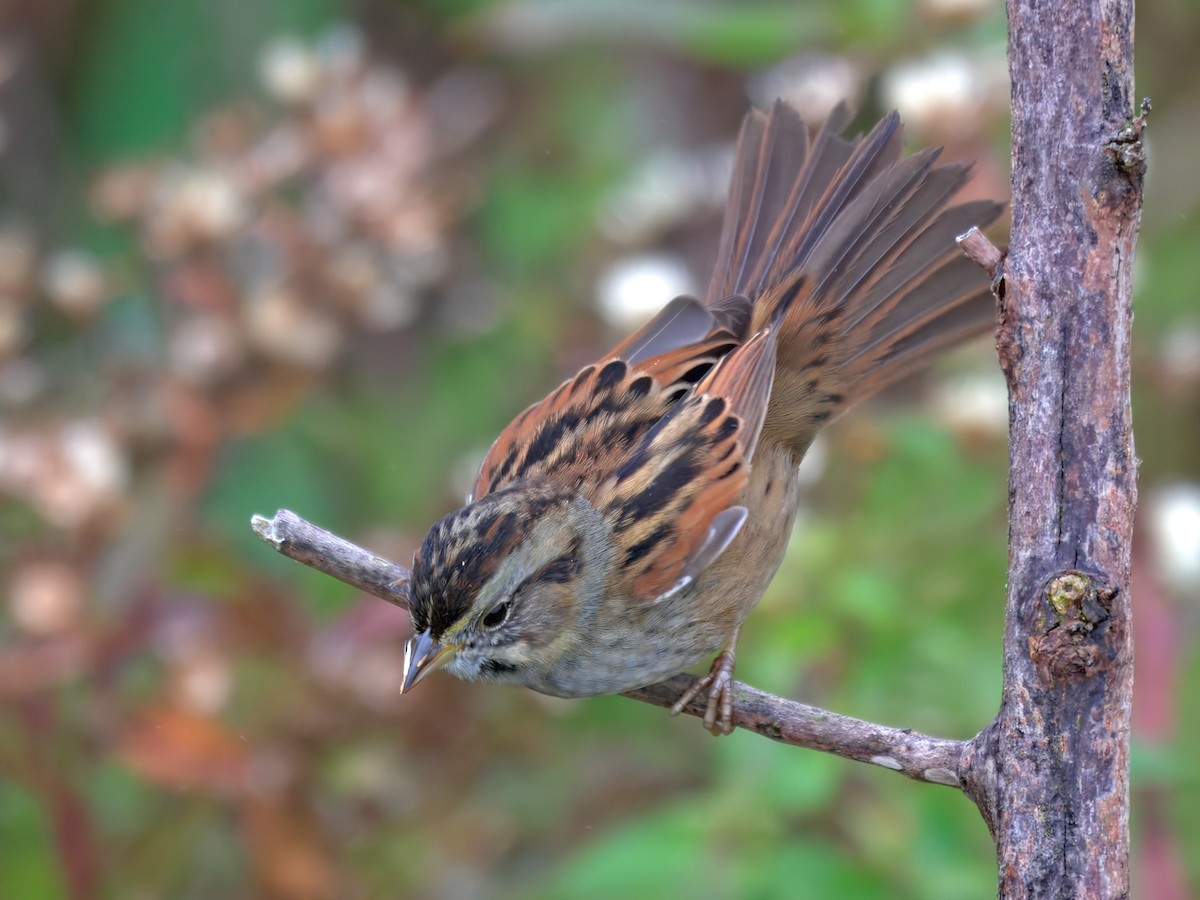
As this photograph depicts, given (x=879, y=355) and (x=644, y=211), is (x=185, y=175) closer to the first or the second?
(x=644, y=211)

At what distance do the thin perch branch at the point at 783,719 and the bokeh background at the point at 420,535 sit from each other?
514mm

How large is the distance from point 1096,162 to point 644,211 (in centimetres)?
236

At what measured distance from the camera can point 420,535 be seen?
3717mm

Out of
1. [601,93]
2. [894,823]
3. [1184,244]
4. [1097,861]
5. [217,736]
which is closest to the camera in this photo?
[1097,861]

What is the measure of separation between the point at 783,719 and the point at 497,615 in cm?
67

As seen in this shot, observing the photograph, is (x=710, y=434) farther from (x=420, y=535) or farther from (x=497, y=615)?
(x=420, y=535)

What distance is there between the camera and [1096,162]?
1650 mm

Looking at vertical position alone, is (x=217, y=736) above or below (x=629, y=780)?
below

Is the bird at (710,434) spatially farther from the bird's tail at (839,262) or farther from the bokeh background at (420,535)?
the bokeh background at (420,535)

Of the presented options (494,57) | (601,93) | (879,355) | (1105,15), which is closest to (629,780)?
(879,355)

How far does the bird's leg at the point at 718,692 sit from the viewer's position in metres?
2.38

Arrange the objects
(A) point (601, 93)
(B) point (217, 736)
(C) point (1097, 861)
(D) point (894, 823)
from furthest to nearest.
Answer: (A) point (601, 93), (B) point (217, 736), (D) point (894, 823), (C) point (1097, 861)

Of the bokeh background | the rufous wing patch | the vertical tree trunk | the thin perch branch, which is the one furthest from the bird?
the vertical tree trunk

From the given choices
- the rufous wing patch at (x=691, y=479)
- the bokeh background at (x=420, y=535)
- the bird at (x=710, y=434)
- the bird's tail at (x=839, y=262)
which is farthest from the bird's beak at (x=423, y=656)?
the bird's tail at (x=839, y=262)
